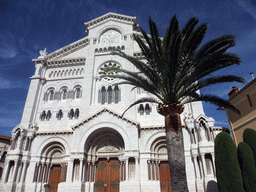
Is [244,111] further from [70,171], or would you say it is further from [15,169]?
[15,169]

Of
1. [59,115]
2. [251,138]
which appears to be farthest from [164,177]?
[59,115]

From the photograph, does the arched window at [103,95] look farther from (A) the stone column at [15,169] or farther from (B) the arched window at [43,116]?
(A) the stone column at [15,169]

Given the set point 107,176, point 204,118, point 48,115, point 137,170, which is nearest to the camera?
point 137,170

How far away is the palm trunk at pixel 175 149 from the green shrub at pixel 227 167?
307 cm

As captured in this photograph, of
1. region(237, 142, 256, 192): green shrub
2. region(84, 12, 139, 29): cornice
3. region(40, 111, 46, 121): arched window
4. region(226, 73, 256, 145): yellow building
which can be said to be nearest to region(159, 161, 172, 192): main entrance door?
region(237, 142, 256, 192): green shrub

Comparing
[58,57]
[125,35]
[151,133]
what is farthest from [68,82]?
[151,133]

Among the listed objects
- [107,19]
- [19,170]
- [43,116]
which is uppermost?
[107,19]

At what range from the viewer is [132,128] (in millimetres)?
18609

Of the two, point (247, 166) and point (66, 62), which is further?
point (66, 62)

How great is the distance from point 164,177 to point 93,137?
8.18 metres

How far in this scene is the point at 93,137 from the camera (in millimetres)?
20141

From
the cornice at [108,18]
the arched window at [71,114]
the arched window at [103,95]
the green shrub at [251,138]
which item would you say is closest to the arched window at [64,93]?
the arched window at [71,114]

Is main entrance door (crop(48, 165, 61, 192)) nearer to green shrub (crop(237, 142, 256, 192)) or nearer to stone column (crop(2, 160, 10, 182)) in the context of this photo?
stone column (crop(2, 160, 10, 182))

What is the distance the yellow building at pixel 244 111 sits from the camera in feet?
61.3
